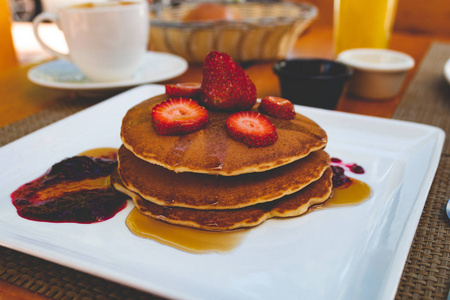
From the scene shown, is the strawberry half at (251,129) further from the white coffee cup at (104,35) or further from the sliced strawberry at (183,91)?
the white coffee cup at (104,35)

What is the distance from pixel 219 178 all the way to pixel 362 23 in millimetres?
1542

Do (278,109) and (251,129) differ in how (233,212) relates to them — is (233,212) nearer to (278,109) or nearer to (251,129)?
(251,129)

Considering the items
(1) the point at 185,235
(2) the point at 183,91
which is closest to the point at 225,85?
(2) the point at 183,91

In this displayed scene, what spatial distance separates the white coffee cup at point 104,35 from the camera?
1472 mm

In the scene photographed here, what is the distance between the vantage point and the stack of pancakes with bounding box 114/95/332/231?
812mm

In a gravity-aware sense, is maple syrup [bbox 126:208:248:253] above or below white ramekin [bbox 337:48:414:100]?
below

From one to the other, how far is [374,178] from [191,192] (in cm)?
50

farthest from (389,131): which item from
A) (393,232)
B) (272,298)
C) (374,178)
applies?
(272,298)

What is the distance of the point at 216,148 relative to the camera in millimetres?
840

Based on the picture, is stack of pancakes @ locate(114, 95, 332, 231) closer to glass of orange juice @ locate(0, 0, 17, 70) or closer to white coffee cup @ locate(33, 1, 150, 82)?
white coffee cup @ locate(33, 1, 150, 82)

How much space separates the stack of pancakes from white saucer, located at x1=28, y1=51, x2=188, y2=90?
0.65 m

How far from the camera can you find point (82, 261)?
628 millimetres

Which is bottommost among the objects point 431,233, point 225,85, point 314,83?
point 431,233

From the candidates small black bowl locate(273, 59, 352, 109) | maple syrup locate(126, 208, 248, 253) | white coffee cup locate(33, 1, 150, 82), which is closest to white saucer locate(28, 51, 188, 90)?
white coffee cup locate(33, 1, 150, 82)
